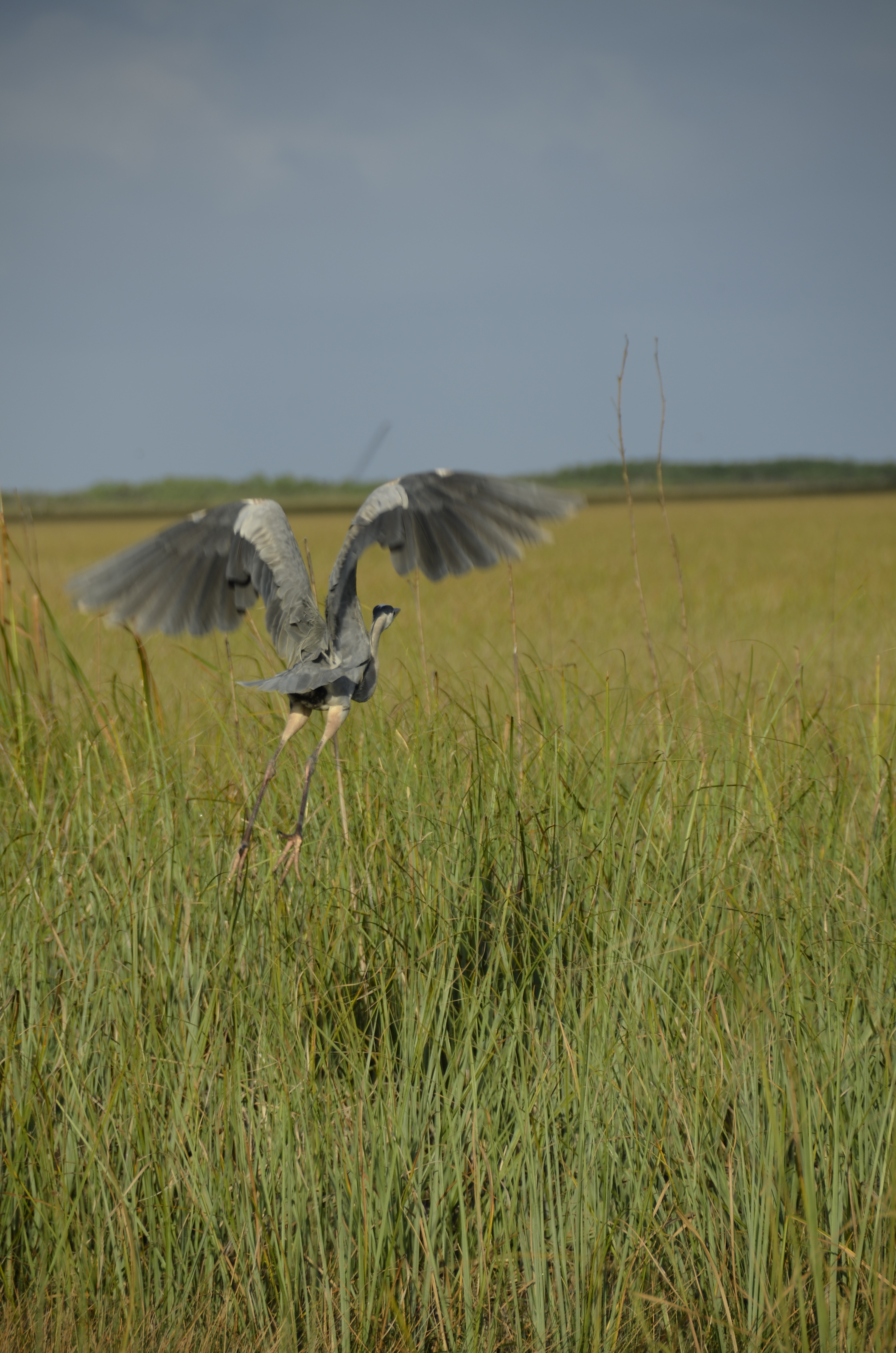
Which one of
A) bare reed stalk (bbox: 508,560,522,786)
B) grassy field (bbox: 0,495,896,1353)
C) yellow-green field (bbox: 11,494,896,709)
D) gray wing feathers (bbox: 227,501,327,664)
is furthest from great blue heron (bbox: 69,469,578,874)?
yellow-green field (bbox: 11,494,896,709)

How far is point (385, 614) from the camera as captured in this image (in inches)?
80.1

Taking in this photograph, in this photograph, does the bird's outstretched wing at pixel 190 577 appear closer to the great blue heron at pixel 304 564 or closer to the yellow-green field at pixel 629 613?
the great blue heron at pixel 304 564

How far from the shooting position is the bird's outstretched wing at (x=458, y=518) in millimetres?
2244

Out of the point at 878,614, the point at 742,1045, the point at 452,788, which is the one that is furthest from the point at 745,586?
the point at 742,1045

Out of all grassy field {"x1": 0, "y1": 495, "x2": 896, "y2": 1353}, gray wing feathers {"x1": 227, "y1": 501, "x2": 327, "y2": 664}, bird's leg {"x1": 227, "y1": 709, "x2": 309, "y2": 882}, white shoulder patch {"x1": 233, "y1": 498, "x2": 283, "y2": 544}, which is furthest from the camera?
white shoulder patch {"x1": 233, "y1": 498, "x2": 283, "y2": 544}

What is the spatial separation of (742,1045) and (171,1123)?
1.07 metres

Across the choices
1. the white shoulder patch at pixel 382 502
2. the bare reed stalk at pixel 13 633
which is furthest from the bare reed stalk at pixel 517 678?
the bare reed stalk at pixel 13 633

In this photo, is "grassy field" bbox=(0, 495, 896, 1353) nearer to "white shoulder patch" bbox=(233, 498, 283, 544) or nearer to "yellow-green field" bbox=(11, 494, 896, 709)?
"yellow-green field" bbox=(11, 494, 896, 709)

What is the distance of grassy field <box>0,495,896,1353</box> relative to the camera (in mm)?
1534

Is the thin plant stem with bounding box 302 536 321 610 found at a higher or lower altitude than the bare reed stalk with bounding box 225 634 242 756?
higher

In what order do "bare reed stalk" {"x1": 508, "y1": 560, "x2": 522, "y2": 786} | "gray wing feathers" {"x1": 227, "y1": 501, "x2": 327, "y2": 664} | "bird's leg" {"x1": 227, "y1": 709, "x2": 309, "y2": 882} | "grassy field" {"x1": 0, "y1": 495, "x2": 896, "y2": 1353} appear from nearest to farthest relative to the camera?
"grassy field" {"x1": 0, "y1": 495, "x2": 896, "y2": 1353}, "bird's leg" {"x1": 227, "y1": 709, "x2": 309, "y2": 882}, "gray wing feathers" {"x1": 227, "y1": 501, "x2": 327, "y2": 664}, "bare reed stalk" {"x1": 508, "y1": 560, "x2": 522, "y2": 786}

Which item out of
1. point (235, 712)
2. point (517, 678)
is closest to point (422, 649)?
point (517, 678)

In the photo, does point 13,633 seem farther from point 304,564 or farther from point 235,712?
point 304,564

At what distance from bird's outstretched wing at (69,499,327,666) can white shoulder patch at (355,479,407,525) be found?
22cm
